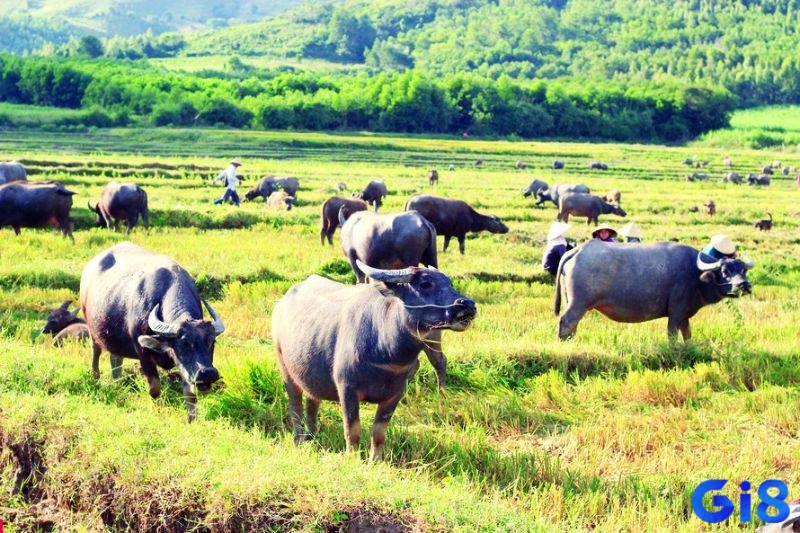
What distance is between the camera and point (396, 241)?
9.98 m

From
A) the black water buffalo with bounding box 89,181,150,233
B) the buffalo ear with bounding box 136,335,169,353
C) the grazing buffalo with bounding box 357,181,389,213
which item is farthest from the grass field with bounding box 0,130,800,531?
the grazing buffalo with bounding box 357,181,389,213

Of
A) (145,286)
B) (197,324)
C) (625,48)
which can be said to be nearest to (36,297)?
(145,286)

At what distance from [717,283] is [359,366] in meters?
4.50

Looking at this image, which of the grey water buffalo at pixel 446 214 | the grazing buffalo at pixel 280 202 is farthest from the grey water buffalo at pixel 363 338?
the grazing buffalo at pixel 280 202


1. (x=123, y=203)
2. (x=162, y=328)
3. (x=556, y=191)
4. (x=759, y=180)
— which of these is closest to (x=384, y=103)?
(x=759, y=180)

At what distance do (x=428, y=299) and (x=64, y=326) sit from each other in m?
5.43

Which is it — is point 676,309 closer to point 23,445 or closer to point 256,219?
point 23,445

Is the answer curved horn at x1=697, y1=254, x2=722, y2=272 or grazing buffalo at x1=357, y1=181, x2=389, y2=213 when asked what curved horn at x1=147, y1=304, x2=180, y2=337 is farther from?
grazing buffalo at x1=357, y1=181, x2=389, y2=213

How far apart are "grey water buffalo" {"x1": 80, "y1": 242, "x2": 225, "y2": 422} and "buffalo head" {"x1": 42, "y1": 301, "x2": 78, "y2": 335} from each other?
1.92m

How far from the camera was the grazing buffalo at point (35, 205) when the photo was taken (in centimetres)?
1407

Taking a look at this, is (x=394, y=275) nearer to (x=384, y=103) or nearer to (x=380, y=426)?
(x=380, y=426)

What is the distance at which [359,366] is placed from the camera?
16.8 feet

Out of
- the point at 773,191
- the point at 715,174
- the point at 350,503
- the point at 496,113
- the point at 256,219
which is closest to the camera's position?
the point at 350,503

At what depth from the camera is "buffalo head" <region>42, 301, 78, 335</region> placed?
8.84 m
